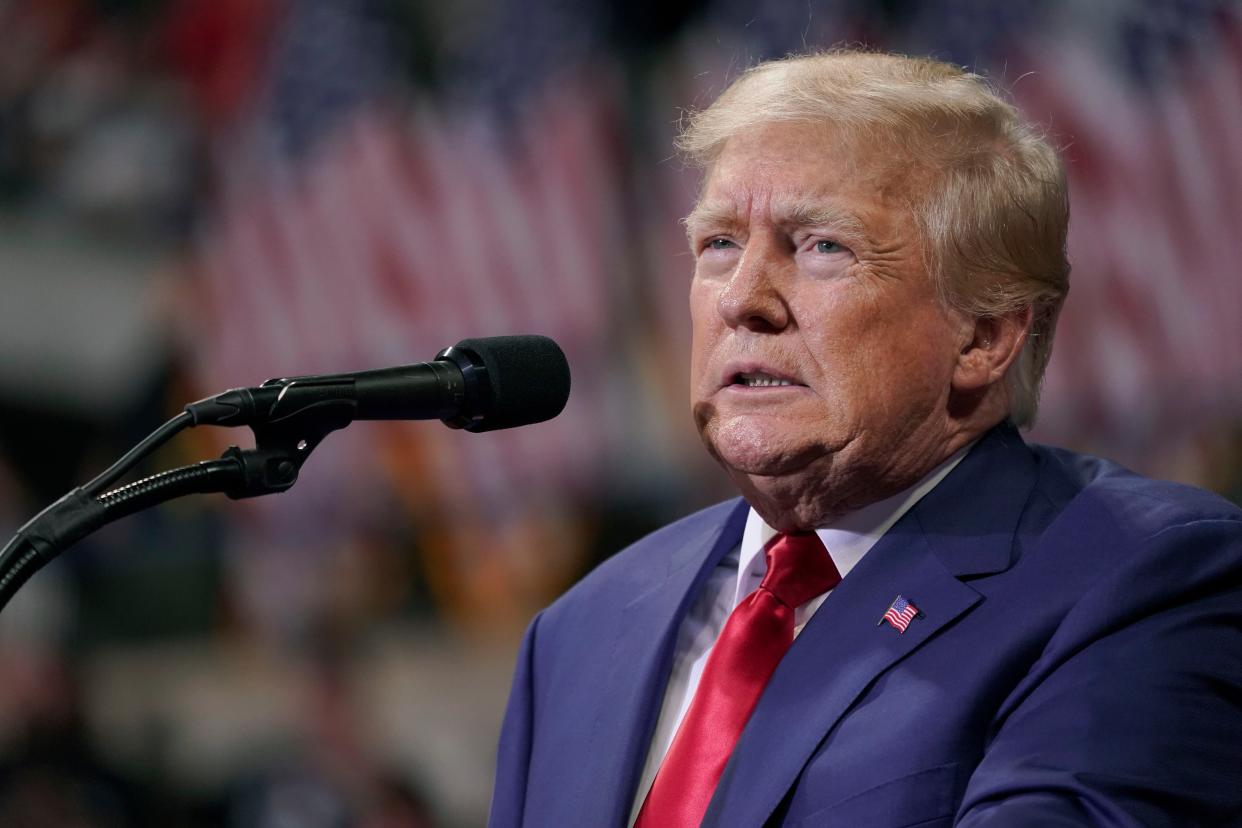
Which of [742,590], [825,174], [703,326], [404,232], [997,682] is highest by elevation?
[404,232]

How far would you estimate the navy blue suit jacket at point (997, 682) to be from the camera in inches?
52.4

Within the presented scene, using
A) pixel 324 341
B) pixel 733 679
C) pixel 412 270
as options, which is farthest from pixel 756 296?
pixel 324 341

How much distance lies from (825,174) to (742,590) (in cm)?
49

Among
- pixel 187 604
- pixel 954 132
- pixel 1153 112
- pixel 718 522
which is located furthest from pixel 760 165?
pixel 187 604

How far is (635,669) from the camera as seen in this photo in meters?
1.75

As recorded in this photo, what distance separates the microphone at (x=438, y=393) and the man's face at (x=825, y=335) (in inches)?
10.2

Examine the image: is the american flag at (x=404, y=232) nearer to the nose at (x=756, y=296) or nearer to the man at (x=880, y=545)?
the man at (x=880, y=545)

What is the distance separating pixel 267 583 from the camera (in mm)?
4168

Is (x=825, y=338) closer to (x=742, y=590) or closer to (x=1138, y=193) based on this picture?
(x=742, y=590)

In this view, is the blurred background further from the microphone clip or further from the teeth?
the microphone clip

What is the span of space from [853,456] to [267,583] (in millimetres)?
2843

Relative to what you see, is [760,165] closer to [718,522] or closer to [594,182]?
[718,522]

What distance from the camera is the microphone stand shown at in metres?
1.21

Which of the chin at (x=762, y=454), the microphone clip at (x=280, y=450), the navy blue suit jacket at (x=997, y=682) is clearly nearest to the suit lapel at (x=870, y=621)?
the navy blue suit jacket at (x=997, y=682)
